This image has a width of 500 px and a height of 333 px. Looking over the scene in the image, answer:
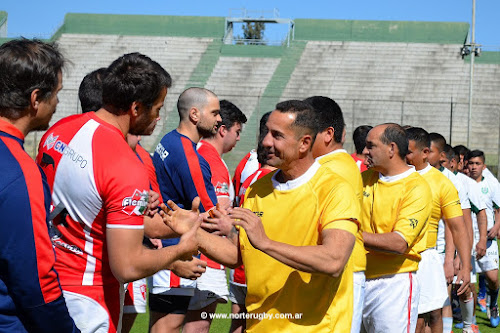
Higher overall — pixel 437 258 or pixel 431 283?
pixel 437 258

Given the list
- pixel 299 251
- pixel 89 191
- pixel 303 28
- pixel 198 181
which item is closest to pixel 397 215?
pixel 198 181

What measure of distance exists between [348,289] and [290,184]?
595 mm

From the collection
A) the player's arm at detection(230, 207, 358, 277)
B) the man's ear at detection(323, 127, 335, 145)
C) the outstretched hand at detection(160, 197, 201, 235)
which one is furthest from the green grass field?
the player's arm at detection(230, 207, 358, 277)

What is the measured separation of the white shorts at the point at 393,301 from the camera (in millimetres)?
4727

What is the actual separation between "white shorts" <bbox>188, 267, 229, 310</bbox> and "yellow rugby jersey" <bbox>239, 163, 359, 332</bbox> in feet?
6.66

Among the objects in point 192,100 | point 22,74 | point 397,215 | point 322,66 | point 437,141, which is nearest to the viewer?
point 22,74

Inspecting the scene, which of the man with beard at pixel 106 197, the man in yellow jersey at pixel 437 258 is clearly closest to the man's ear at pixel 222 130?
the man in yellow jersey at pixel 437 258

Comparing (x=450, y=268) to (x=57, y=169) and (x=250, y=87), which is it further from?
(x=250, y=87)

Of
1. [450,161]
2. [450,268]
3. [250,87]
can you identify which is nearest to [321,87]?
[250,87]

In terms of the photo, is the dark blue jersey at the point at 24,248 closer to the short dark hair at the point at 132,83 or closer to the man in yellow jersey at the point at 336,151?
the short dark hair at the point at 132,83

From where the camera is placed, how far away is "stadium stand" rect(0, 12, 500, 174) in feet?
90.3

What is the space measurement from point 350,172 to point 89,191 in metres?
1.91

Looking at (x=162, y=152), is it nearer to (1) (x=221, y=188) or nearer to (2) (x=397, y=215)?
(1) (x=221, y=188)

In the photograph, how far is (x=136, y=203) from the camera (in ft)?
8.77
